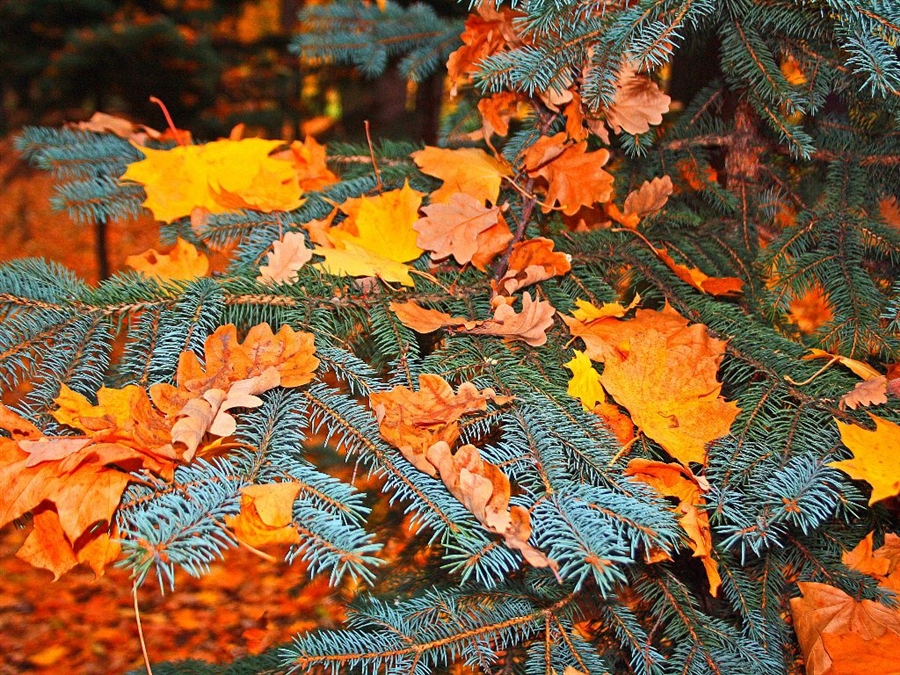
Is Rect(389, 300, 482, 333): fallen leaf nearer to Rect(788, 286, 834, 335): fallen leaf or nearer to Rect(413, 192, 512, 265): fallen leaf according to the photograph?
Rect(413, 192, 512, 265): fallen leaf

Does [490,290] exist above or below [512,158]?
below

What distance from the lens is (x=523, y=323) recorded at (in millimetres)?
1069

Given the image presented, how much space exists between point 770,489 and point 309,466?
0.55 meters

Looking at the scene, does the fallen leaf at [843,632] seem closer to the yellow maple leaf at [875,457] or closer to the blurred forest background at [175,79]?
the yellow maple leaf at [875,457]

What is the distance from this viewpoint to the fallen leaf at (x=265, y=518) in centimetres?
73

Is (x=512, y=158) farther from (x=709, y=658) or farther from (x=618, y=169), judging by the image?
(x=709, y=658)

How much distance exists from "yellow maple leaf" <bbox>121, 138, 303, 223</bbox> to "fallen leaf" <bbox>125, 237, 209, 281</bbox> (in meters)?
0.11

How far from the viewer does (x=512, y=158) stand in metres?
1.35

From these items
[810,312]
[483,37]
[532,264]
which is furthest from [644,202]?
[810,312]

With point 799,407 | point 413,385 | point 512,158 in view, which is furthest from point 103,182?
point 799,407

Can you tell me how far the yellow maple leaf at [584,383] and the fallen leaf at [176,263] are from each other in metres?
0.73

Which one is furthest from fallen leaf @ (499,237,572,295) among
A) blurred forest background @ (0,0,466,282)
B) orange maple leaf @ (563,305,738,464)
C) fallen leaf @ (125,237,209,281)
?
blurred forest background @ (0,0,466,282)

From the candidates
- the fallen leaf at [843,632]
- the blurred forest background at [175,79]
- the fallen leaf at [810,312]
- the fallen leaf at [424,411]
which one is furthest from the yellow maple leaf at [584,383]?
the blurred forest background at [175,79]

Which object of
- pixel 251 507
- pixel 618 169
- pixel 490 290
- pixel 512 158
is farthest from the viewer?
pixel 618 169
